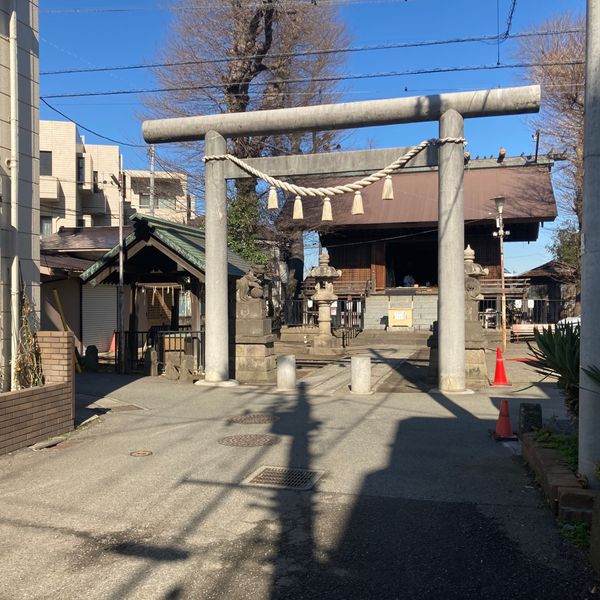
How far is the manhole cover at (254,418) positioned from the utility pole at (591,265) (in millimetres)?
5173

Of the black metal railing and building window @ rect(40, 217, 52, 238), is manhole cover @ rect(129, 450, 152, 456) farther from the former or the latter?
building window @ rect(40, 217, 52, 238)

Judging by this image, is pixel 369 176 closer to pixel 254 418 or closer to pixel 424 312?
pixel 254 418

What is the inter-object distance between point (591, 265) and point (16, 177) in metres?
6.80

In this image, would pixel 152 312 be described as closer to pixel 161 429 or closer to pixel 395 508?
pixel 161 429

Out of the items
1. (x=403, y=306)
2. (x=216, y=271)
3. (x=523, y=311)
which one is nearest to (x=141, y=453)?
(x=216, y=271)

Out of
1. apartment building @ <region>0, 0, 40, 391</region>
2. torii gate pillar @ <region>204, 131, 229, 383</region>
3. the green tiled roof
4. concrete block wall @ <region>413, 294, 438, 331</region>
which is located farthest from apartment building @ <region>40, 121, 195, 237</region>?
apartment building @ <region>0, 0, 40, 391</region>

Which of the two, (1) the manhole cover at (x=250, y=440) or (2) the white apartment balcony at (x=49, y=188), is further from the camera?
(2) the white apartment balcony at (x=49, y=188)

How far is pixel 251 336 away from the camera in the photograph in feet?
46.6

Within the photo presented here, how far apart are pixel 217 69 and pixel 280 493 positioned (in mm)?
24534

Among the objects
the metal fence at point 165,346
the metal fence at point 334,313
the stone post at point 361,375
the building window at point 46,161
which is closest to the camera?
the stone post at point 361,375

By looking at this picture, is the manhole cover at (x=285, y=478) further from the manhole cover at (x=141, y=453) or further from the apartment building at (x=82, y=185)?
the apartment building at (x=82, y=185)

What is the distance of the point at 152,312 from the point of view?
Answer: 2880 centimetres

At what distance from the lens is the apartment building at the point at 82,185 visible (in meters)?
33.3

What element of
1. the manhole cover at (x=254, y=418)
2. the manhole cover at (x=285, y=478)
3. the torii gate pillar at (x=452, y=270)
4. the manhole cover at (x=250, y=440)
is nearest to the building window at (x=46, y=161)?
the torii gate pillar at (x=452, y=270)
